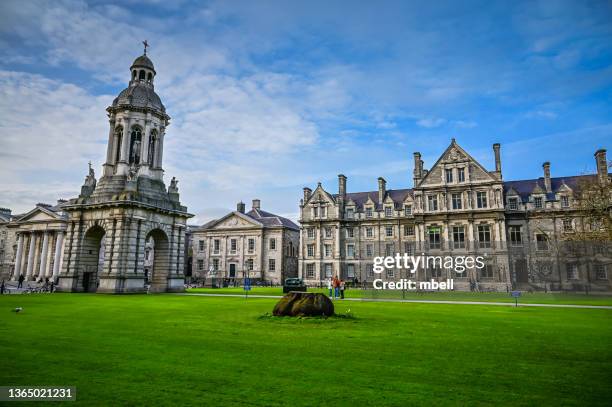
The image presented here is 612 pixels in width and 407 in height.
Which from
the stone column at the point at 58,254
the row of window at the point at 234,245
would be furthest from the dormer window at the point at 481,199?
the stone column at the point at 58,254

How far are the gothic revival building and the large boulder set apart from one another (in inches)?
979

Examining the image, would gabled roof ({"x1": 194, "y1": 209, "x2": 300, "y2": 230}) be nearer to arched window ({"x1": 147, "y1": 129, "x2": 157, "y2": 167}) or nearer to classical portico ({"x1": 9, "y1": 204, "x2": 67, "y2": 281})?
classical portico ({"x1": 9, "y1": 204, "x2": 67, "y2": 281})

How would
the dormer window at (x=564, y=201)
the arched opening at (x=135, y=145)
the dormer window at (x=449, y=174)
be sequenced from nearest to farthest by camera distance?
the arched opening at (x=135, y=145) → the dormer window at (x=564, y=201) → the dormer window at (x=449, y=174)

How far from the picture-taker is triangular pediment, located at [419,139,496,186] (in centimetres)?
5794

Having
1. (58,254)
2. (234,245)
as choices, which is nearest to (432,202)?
(234,245)

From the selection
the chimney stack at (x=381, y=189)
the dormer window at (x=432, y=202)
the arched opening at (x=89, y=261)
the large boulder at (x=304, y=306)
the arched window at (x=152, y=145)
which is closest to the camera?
the large boulder at (x=304, y=306)

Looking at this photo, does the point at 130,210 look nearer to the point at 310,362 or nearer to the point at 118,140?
the point at 118,140

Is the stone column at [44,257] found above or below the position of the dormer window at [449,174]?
below

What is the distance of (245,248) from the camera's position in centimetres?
7594

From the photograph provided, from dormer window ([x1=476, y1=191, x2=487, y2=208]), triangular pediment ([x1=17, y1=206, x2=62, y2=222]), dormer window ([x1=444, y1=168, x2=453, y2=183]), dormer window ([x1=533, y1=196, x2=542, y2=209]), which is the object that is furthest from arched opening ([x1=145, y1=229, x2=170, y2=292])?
dormer window ([x1=533, y1=196, x2=542, y2=209])

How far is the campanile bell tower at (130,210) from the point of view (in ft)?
121

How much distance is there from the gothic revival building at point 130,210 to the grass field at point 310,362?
22.9 meters

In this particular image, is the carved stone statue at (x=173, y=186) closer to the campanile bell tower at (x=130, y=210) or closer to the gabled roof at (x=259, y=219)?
the campanile bell tower at (x=130, y=210)

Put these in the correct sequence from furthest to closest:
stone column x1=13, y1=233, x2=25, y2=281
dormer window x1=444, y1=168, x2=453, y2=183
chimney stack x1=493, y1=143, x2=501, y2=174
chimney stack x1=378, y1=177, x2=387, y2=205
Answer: stone column x1=13, y1=233, x2=25, y2=281 < chimney stack x1=378, y1=177, x2=387, y2=205 < dormer window x1=444, y1=168, x2=453, y2=183 < chimney stack x1=493, y1=143, x2=501, y2=174
